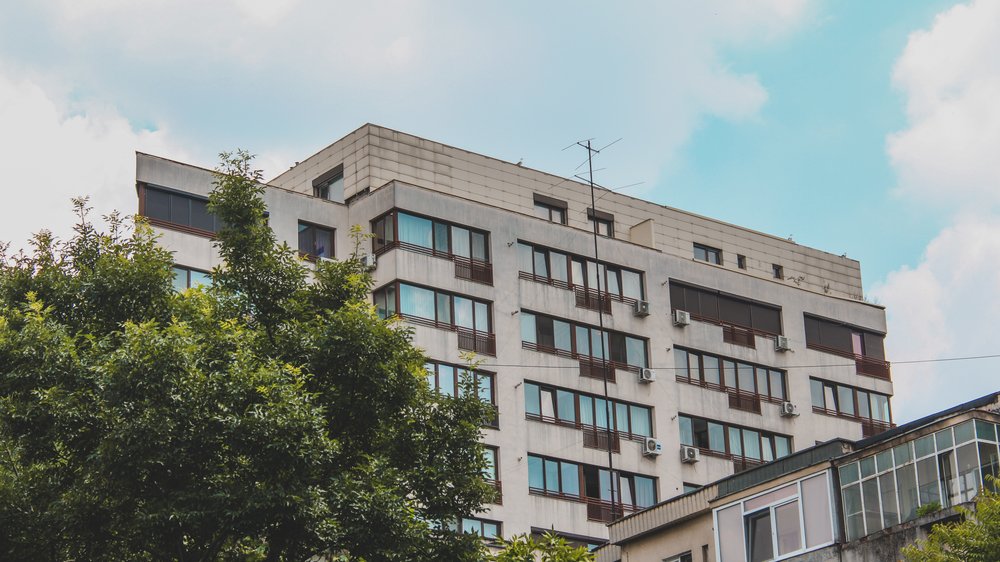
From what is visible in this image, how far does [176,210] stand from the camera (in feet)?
183

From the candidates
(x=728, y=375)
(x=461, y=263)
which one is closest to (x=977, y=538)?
(x=461, y=263)

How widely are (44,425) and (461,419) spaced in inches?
300

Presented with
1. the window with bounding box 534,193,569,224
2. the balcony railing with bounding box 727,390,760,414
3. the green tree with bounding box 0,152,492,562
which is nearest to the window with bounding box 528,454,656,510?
the balcony railing with bounding box 727,390,760,414

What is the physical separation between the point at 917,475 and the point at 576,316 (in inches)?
1067

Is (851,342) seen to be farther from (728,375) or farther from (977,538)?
(977,538)

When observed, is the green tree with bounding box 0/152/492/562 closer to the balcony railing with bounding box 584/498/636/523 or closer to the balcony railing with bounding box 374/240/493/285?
the balcony railing with bounding box 374/240/493/285

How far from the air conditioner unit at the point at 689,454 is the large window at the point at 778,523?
21.6 m

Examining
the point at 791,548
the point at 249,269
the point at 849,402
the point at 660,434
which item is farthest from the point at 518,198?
the point at 249,269

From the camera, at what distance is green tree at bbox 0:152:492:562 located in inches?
1115

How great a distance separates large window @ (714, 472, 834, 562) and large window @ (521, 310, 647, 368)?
2025cm

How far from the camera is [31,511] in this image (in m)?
29.8

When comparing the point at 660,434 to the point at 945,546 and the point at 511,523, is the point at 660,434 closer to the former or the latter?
the point at 511,523

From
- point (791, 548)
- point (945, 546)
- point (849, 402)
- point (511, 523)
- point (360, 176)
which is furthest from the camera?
point (849, 402)

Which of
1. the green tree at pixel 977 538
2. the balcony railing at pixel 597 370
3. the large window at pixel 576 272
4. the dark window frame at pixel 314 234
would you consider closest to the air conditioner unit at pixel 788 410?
the large window at pixel 576 272
